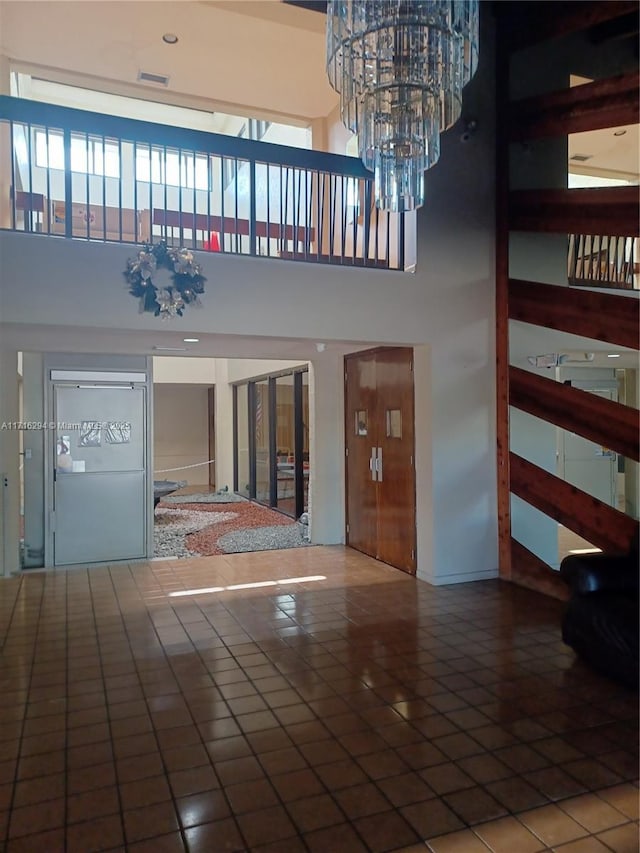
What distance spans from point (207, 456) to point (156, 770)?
11239 mm

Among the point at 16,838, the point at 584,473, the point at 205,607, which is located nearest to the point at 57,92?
the point at 205,607

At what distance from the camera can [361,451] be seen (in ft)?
21.8

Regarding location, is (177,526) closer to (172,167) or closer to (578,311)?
(172,167)

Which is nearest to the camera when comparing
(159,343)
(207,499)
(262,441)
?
(159,343)

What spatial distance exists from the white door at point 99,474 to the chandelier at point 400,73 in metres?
4.22

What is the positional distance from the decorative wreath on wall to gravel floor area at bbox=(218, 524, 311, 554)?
135 inches

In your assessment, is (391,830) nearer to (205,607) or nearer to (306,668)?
(306,668)

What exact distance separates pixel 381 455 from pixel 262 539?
7.20ft

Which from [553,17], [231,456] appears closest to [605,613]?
[553,17]

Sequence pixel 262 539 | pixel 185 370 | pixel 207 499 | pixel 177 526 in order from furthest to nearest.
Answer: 1. pixel 185 370
2. pixel 207 499
3. pixel 177 526
4. pixel 262 539

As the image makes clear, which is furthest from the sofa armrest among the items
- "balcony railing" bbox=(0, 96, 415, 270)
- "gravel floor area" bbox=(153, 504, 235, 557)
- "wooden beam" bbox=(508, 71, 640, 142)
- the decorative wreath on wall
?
"gravel floor area" bbox=(153, 504, 235, 557)

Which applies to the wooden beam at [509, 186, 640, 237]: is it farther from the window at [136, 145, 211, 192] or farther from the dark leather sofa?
the window at [136, 145, 211, 192]

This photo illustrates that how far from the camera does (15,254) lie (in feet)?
13.4

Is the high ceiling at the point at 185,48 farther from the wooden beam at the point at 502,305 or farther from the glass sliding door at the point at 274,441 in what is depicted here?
the glass sliding door at the point at 274,441
